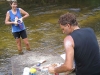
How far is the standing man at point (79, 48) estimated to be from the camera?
3.11 meters

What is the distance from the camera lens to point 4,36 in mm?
9945

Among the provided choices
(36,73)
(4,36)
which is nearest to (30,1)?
(4,36)

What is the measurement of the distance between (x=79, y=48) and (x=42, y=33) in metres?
6.86

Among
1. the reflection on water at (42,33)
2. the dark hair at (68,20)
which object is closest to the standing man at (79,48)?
the dark hair at (68,20)

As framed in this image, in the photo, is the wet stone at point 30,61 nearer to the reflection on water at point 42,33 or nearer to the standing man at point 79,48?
the reflection on water at point 42,33

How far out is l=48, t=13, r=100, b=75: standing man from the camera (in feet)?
10.2

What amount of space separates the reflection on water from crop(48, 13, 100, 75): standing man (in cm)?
345

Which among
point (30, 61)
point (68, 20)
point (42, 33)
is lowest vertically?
point (42, 33)

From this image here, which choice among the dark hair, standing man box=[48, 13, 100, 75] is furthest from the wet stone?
the dark hair

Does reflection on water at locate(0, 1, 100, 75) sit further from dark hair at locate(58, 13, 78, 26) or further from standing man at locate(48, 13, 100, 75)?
dark hair at locate(58, 13, 78, 26)

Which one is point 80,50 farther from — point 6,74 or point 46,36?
point 46,36

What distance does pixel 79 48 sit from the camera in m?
3.17

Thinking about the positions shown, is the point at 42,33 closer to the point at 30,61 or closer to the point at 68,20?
the point at 30,61

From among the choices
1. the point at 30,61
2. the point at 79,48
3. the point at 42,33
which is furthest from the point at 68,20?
the point at 42,33
